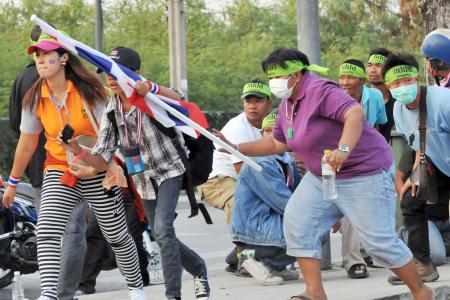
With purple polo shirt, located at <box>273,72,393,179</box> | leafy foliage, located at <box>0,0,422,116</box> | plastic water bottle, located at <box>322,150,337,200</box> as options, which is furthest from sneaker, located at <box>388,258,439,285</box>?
leafy foliage, located at <box>0,0,422,116</box>

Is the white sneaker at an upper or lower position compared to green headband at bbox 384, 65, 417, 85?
lower

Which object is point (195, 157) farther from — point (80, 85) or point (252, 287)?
point (252, 287)

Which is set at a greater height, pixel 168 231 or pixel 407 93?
pixel 407 93

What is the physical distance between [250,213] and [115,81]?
224cm

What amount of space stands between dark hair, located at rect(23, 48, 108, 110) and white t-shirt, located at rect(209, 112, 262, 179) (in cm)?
185

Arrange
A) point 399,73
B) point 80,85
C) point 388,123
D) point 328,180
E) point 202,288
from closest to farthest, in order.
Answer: point 328,180 → point 80,85 → point 202,288 → point 399,73 → point 388,123

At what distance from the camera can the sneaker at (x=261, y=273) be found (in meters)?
8.98

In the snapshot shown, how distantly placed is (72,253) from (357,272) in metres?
2.37

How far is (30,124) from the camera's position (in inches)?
298

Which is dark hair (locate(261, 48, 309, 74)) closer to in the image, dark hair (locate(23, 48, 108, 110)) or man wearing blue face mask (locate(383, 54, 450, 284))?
man wearing blue face mask (locate(383, 54, 450, 284))

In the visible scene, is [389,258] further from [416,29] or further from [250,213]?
[416,29]

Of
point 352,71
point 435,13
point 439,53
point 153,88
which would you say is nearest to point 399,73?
point 439,53

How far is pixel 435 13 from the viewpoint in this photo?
11141mm

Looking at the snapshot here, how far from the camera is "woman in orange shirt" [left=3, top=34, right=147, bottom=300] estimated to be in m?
7.32
